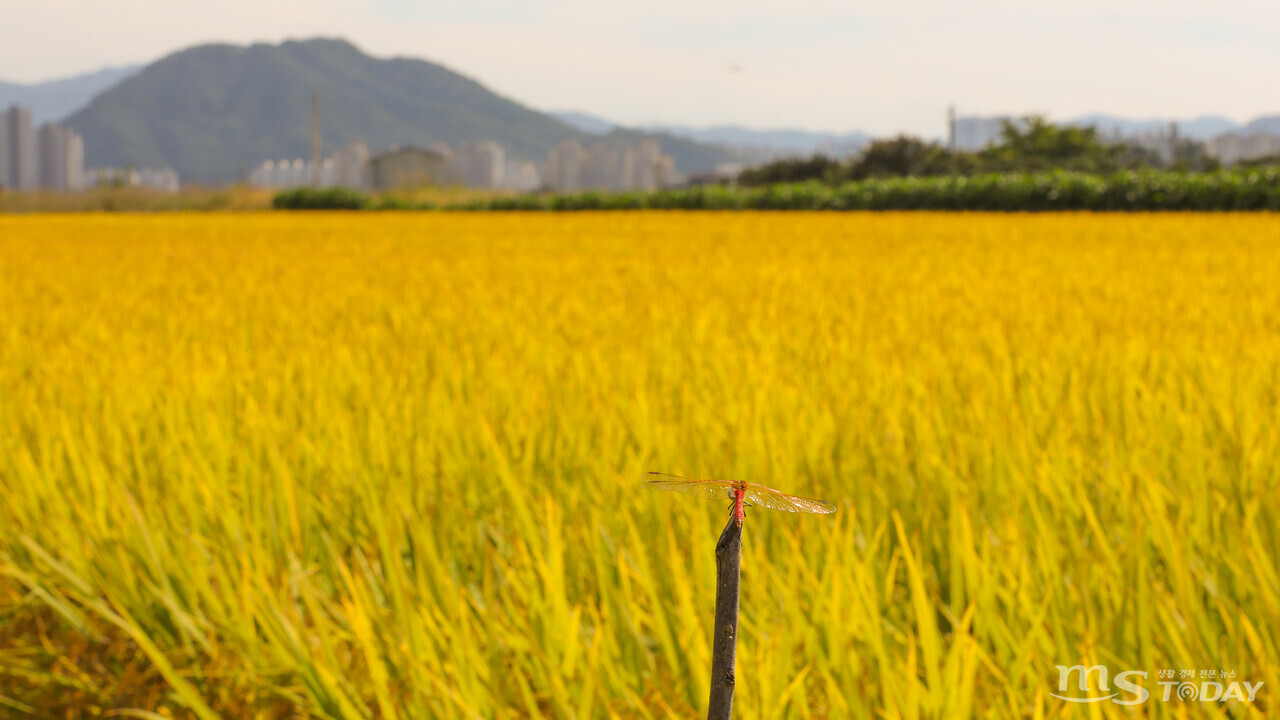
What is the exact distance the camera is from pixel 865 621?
79 cm

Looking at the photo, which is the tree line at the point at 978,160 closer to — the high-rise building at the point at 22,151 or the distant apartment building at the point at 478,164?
the distant apartment building at the point at 478,164

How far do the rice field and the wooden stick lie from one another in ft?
1.47

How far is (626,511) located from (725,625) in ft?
2.84

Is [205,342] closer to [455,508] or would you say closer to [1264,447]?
[455,508]

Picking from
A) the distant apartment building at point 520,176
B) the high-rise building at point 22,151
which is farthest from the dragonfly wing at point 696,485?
the high-rise building at point 22,151

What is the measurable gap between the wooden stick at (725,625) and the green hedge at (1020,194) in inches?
701

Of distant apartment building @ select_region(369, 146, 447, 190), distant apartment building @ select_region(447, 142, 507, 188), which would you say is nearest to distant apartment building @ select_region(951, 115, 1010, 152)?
distant apartment building @ select_region(447, 142, 507, 188)

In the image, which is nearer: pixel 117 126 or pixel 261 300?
pixel 261 300

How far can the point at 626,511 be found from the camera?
1.11 m

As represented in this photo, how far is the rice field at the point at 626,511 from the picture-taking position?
0.83 m

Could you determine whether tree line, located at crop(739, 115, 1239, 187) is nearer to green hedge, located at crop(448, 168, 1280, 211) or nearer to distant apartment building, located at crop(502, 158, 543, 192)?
green hedge, located at crop(448, 168, 1280, 211)

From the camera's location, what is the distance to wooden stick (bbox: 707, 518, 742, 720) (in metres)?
0.25

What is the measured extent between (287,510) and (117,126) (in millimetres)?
224829

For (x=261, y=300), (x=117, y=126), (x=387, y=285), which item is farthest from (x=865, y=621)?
(x=117, y=126)
